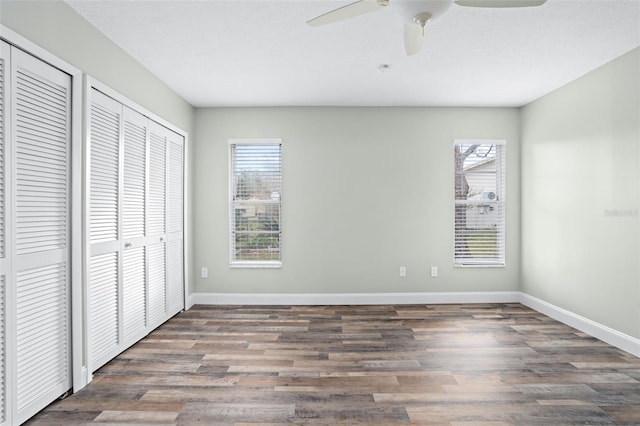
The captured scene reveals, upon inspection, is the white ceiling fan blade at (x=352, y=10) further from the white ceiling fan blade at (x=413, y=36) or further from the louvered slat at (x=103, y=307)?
the louvered slat at (x=103, y=307)

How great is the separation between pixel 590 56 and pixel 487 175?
6.27 feet

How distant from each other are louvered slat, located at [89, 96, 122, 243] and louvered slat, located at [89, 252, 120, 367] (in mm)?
200

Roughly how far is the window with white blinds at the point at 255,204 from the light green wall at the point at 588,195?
3147mm

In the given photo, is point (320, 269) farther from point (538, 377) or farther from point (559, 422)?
point (559, 422)

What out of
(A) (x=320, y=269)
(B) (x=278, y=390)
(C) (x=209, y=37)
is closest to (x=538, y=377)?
(B) (x=278, y=390)

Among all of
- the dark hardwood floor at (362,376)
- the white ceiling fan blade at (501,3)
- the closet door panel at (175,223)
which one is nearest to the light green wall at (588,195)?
the dark hardwood floor at (362,376)

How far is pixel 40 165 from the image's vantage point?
225cm

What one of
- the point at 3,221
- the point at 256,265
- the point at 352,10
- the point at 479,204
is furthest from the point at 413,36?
the point at 256,265

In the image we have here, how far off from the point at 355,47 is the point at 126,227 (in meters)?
2.45

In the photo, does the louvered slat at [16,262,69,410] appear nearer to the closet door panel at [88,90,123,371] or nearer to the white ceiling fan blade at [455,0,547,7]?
the closet door panel at [88,90,123,371]

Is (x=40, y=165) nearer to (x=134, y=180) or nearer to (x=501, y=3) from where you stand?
(x=134, y=180)

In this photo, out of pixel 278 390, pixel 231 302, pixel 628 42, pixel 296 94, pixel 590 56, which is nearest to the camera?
pixel 278 390

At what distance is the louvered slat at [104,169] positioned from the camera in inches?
110

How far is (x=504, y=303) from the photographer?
4.90 metres
